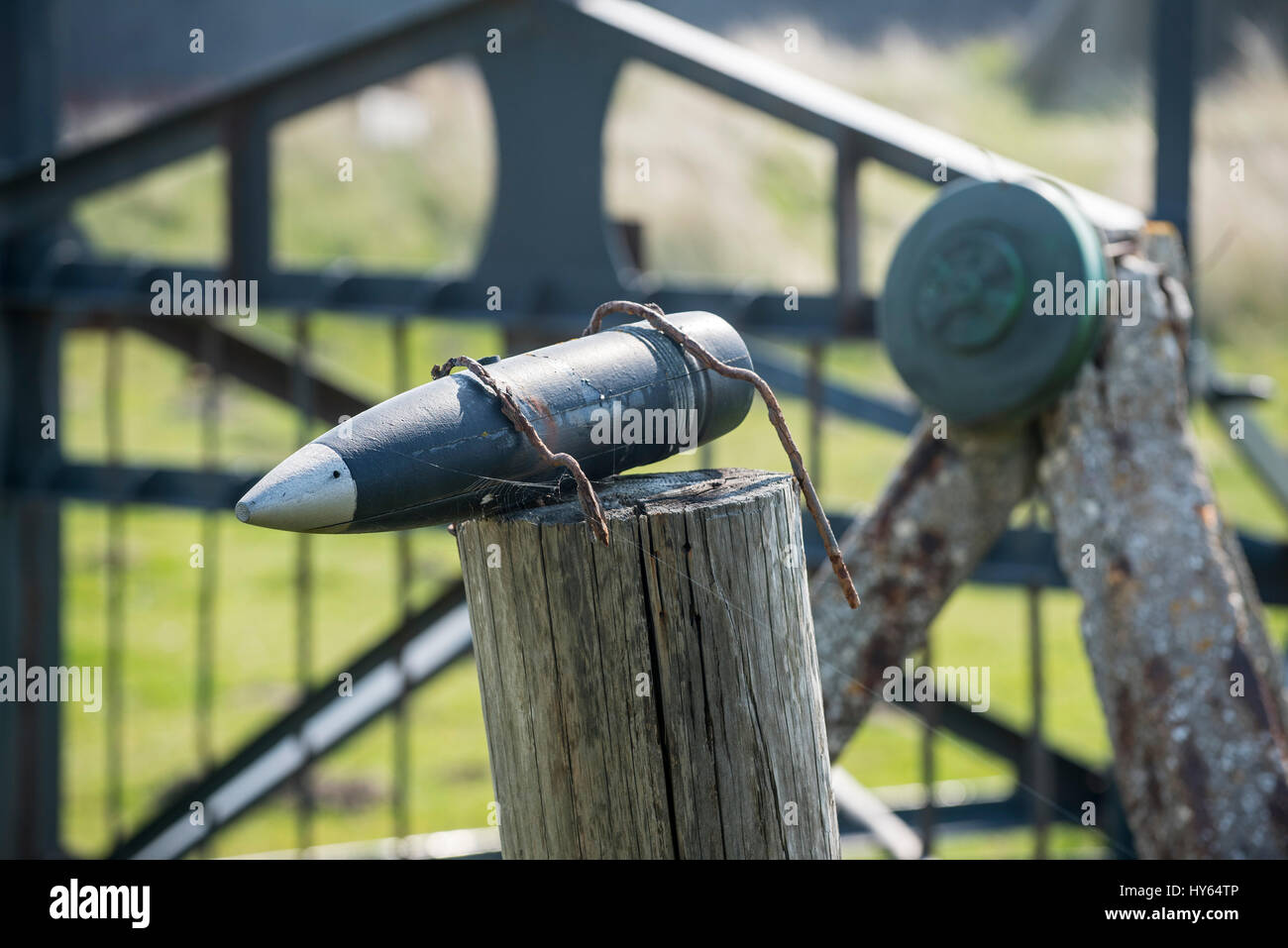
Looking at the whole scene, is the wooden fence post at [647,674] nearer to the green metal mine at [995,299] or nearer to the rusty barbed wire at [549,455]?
the rusty barbed wire at [549,455]

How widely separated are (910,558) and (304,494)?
53.4 inches

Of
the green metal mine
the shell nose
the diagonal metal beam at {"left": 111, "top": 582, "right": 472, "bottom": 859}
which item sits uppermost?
the green metal mine

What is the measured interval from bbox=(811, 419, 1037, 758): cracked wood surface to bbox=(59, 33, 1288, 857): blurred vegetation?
1797mm

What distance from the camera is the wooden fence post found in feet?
4.94

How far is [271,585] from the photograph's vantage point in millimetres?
9547

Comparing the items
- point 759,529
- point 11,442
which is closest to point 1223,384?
point 759,529

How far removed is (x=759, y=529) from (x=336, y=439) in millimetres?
492

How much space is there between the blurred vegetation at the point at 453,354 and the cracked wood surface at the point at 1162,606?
1981 millimetres

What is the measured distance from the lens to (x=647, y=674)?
4.94ft

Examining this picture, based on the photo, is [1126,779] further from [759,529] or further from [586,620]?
[586,620]

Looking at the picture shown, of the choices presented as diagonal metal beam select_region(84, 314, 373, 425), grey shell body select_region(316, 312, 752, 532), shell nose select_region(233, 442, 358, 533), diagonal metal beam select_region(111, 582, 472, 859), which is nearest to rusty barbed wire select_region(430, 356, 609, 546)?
grey shell body select_region(316, 312, 752, 532)

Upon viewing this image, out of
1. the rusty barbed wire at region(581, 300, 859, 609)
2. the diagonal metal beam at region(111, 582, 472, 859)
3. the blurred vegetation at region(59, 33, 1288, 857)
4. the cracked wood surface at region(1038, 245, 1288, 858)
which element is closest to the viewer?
the rusty barbed wire at region(581, 300, 859, 609)

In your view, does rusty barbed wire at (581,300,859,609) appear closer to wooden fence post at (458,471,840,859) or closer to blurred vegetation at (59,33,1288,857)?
wooden fence post at (458,471,840,859)

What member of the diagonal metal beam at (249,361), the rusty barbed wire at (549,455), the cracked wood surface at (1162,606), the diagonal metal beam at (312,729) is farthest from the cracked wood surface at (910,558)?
the diagonal metal beam at (249,361)
